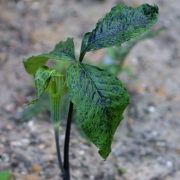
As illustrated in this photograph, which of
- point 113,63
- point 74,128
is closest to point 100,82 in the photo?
point 74,128

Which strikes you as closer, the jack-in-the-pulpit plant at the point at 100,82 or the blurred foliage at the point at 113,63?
the jack-in-the-pulpit plant at the point at 100,82

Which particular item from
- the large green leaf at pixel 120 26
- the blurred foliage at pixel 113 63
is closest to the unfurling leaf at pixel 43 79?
the large green leaf at pixel 120 26

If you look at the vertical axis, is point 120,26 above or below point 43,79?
above

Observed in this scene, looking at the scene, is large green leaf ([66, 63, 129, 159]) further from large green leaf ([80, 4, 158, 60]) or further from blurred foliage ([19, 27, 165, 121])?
blurred foliage ([19, 27, 165, 121])

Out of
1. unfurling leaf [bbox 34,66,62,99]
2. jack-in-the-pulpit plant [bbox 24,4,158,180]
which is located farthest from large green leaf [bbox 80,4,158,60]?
unfurling leaf [bbox 34,66,62,99]

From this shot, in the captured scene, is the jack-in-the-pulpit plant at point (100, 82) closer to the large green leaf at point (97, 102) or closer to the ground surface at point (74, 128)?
the large green leaf at point (97, 102)

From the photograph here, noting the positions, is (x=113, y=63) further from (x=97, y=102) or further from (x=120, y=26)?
(x=97, y=102)

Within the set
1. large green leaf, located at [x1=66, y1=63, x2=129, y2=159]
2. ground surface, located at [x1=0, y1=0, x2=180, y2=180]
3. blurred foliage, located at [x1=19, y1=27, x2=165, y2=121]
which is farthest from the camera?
blurred foliage, located at [x1=19, y1=27, x2=165, y2=121]

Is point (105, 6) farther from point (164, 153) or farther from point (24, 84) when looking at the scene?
point (164, 153)
